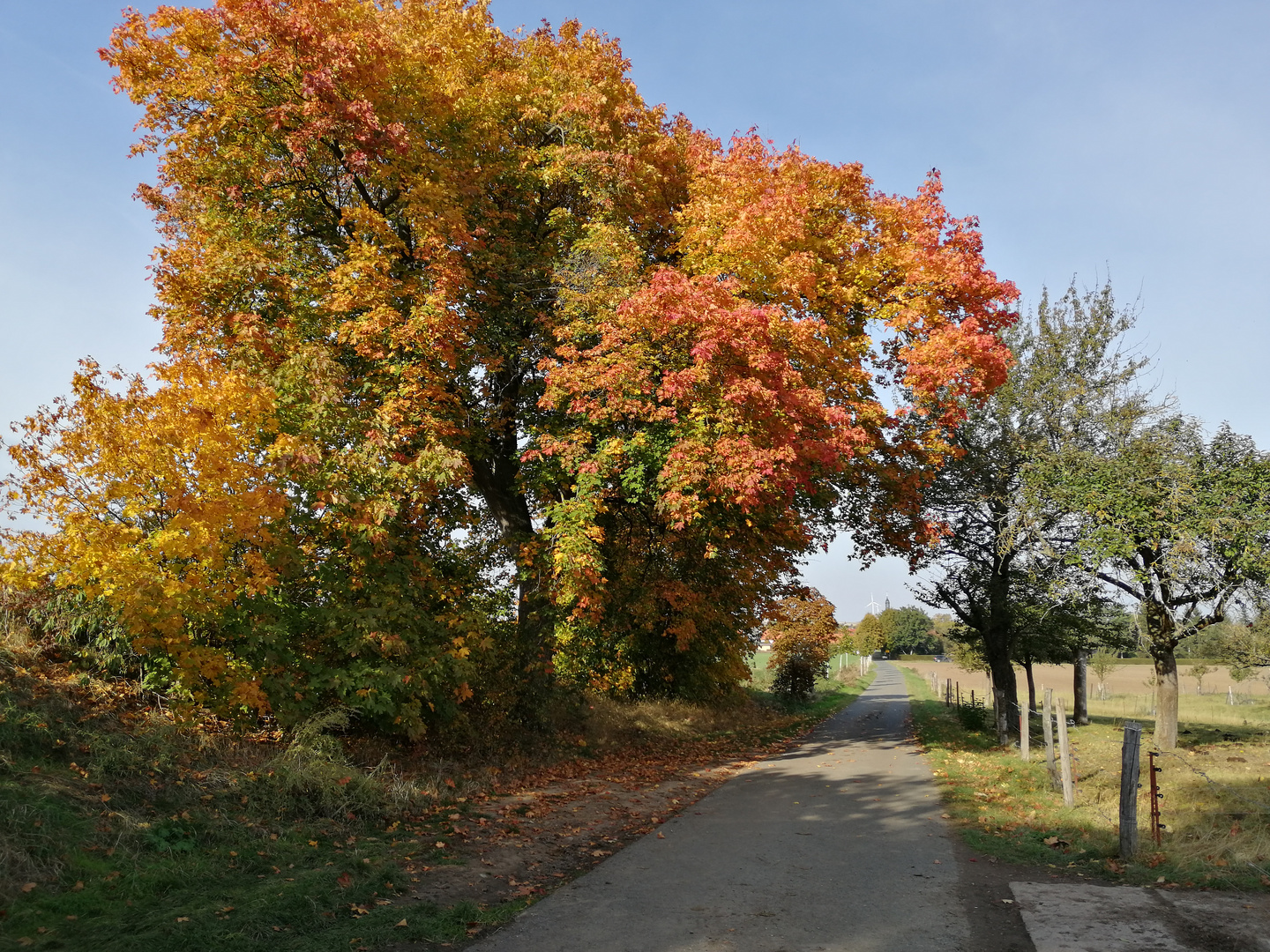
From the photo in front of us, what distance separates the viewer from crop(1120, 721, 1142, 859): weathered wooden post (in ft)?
26.9

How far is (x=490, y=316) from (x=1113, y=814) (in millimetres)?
11920

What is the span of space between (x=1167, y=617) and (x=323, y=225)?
19096 millimetres

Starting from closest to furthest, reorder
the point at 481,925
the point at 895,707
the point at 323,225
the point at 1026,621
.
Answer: the point at 481,925 < the point at 323,225 < the point at 1026,621 < the point at 895,707

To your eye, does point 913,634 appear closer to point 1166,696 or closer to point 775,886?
point 1166,696

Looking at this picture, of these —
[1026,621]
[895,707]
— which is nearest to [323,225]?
[1026,621]

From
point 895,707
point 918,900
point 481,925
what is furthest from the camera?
point 895,707

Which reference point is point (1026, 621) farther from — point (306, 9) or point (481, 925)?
point (306, 9)

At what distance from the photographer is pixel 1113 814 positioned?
9.87 meters

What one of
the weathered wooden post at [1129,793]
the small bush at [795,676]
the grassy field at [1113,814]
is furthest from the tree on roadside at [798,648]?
the weathered wooden post at [1129,793]

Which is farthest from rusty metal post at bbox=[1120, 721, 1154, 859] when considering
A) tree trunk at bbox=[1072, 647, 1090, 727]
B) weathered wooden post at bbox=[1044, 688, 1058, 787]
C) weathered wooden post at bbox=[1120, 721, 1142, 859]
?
tree trunk at bbox=[1072, 647, 1090, 727]

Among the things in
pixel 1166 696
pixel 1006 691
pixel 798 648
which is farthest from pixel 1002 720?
pixel 798 648

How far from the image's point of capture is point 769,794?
12406 mm

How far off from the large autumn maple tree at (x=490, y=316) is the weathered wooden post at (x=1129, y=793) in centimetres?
593

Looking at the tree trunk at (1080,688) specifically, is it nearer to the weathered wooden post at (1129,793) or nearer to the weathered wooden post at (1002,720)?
the weathered wooden post at (1002,720)
